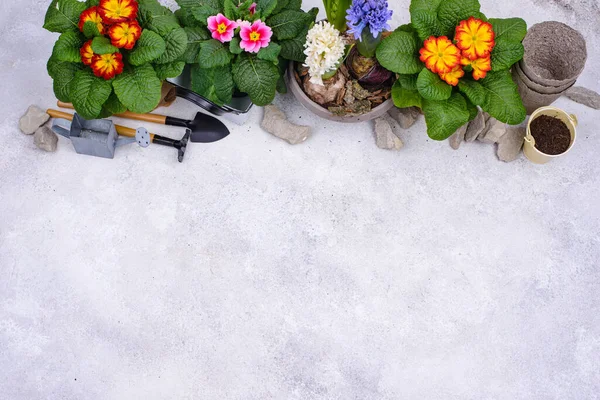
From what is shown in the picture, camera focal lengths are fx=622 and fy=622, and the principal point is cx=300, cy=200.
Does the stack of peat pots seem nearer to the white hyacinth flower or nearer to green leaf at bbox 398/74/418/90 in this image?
green leaf at bbox 398/74/418/90

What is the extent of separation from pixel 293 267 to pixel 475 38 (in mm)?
1119

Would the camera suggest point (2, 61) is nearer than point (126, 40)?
No

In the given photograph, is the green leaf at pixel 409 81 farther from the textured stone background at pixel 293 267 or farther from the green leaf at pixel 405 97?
the textured stone background at pixel 293 267

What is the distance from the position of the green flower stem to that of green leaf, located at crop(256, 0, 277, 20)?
0.35m

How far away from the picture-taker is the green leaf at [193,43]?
236 centimetres

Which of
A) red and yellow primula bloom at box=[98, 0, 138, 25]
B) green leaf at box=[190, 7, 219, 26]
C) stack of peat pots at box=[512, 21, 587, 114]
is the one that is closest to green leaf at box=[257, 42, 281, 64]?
green leaf at box=[190, 7, 219, 26]

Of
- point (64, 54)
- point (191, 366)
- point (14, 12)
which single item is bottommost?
point (191, 366)

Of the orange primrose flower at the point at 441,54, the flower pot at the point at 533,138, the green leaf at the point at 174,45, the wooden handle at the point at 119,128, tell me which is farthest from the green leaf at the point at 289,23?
the flower pot at the point at 533,138

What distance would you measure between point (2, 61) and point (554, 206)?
2458 millimetres

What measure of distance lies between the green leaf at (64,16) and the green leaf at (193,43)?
0.40 metres

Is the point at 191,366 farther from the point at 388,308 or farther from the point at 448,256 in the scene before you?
the point at 448,256

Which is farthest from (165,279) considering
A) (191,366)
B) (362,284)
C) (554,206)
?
(554,206)

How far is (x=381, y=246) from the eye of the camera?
2.55 m

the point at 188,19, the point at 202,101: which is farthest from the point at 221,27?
the point at 202,101
